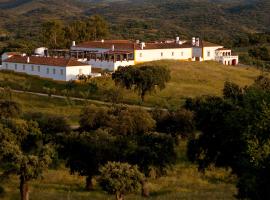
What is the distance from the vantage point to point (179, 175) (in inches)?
1384

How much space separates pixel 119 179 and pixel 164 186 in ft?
20.9

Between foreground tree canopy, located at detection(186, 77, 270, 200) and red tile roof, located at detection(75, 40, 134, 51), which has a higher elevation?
red tile roof, located at detection(75, 40, 134, 51)

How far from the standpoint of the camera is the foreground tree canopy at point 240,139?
21141 millimetres

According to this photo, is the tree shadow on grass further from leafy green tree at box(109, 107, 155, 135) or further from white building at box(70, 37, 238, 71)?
white building at box(70, 37, 238, 71)

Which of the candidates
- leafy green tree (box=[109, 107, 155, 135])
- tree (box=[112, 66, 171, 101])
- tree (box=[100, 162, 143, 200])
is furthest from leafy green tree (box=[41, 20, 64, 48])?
tree (box=[100, 162, 143, 200])

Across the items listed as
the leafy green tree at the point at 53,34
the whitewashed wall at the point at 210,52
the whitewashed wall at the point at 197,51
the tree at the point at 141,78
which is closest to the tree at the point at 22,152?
the tree at the point at 141,78

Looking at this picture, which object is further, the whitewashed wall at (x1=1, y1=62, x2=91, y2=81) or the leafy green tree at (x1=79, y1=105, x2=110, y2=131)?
the whitewashed wall at (x1=1, y1=62, x2=91, y2=81)

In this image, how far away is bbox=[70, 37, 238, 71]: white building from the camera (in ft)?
235

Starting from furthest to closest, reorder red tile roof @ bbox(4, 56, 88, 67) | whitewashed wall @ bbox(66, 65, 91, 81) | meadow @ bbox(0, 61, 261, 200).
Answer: red tile roof @ bbox(4, 56, 88, 67)
whitewashed wall @ bbox(66, 65, 91, 81)
meadow @ bbox(0, 61, 261, 200)

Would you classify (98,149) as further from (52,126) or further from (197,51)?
(197,51)

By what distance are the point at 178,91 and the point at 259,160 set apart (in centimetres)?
4142

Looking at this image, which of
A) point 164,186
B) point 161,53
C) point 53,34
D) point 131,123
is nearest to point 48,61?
point 161,53

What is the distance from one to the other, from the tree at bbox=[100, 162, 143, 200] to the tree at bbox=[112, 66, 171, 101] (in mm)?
29178

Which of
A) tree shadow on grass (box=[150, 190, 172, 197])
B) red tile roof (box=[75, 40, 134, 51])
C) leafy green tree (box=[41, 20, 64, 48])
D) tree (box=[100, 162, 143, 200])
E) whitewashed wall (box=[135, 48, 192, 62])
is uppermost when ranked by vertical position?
leafy green tree (box=[41, 20, 64, 48])
